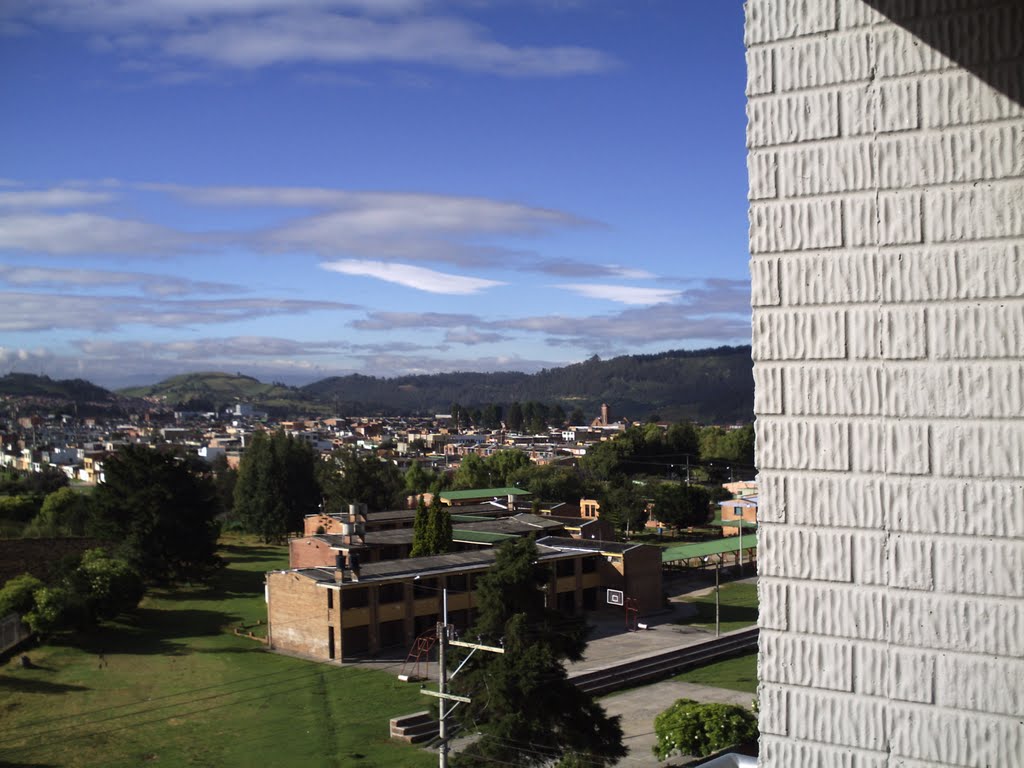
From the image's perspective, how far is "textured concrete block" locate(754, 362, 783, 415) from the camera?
94.6 inches

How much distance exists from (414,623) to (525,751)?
9.22 meters

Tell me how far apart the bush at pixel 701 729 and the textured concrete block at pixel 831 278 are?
9838mm

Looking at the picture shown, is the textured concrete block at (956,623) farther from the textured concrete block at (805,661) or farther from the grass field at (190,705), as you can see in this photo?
the grass field at (190,705)

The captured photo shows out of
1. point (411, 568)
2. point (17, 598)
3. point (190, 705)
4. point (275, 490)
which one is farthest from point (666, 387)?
point (190, 705)

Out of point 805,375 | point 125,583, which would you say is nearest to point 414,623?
point 125,583

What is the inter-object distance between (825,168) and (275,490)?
32.8 m

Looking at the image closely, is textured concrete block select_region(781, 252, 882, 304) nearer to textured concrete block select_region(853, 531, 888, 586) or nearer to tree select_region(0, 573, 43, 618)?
textured concrete block select_region(853, 531, 888, 586)

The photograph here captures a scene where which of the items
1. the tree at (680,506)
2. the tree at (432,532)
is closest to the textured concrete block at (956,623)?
the tree at (432,532)

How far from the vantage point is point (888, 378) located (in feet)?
7.38

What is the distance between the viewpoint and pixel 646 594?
74.2ft

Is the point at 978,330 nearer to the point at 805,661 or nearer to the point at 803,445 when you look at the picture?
the point at 803,445

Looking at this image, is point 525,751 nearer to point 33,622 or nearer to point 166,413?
point 33,622

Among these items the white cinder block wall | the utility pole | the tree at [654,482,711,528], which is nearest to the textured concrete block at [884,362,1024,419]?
the white cinder block wall

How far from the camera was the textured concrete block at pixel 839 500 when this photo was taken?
7.43 ft
